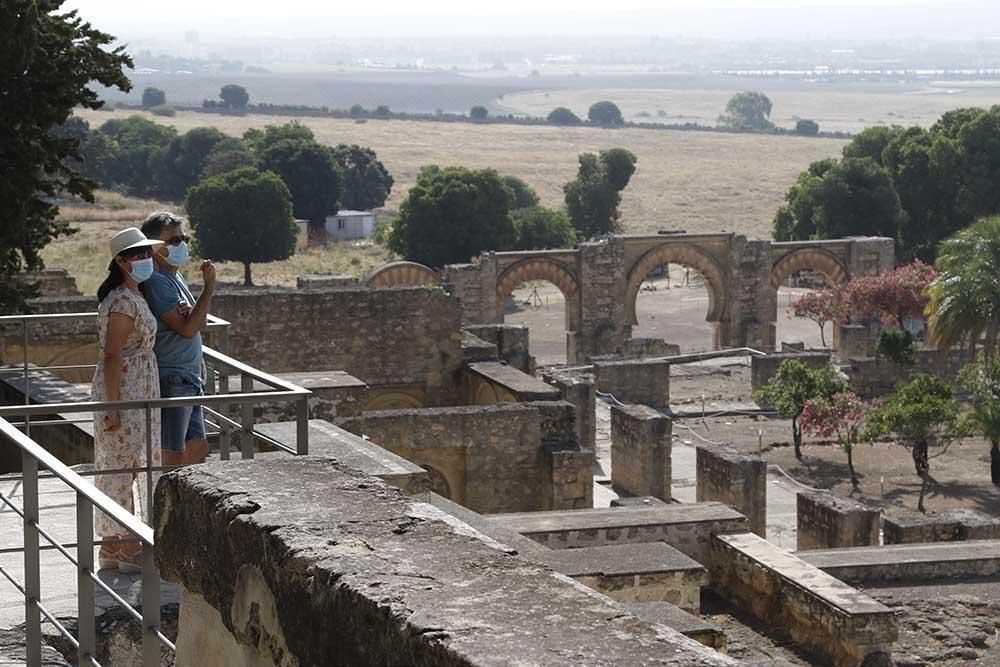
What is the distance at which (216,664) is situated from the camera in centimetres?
405

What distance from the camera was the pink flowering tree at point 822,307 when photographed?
41688 mm

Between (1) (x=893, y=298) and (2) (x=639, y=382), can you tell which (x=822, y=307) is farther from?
Result: (2) (x=639, y=382)

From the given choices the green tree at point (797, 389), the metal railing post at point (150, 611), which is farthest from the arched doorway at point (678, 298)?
the metal railing post at point (150, 611)

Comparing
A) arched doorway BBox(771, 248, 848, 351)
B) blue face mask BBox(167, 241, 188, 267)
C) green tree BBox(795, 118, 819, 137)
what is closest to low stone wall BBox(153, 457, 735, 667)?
blue face mask BBox(167, 241, 188, 267)

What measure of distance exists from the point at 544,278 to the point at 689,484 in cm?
1753

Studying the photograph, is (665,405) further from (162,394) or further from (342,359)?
(162,394)

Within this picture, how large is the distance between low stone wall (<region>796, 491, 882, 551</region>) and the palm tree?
1344 cm

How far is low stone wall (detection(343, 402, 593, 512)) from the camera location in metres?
18.8

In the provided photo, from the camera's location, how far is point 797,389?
28.2m

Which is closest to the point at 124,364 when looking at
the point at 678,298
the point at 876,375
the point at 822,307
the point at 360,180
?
the point at 876,375

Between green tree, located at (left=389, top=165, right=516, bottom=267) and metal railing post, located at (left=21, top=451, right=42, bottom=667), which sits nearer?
metal railing post, located at (left=21, top=451, right=42, bottom=667)

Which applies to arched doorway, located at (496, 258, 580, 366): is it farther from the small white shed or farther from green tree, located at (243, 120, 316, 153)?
green tree, located at (243, 120, 316, 153)

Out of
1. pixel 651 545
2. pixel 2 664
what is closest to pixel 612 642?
pixel 2 664

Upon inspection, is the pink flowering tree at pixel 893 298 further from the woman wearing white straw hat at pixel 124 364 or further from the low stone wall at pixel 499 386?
the woman wearing white straw hat at pixel 124 364
